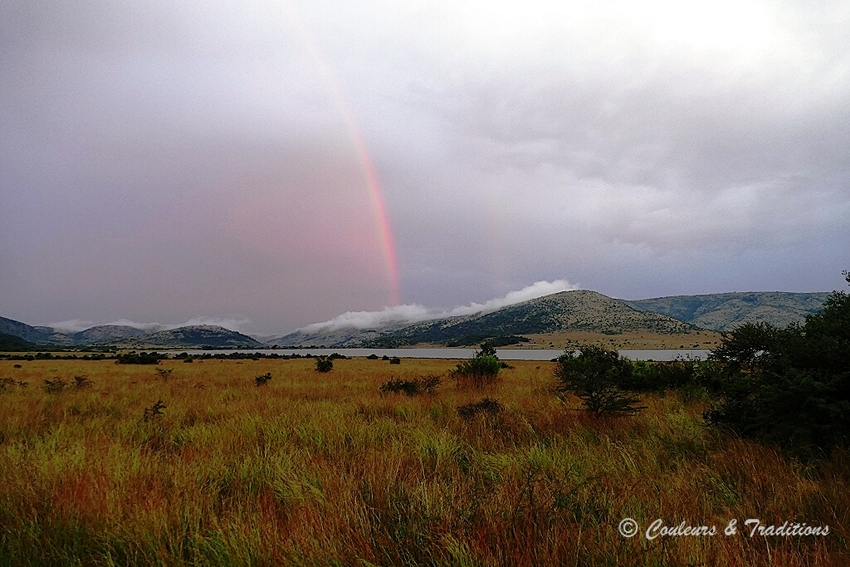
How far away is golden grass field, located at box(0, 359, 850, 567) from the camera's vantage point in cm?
297

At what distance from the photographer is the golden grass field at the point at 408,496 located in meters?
2.97

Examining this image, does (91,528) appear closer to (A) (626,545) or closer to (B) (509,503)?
(B) (509,503)

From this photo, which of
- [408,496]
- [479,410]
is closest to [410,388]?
[479,410]

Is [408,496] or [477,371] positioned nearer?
[408,496]

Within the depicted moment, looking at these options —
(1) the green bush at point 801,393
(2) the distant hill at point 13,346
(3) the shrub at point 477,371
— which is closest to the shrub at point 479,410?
(1) the green bush at point 801,393

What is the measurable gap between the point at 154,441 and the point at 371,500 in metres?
5.24

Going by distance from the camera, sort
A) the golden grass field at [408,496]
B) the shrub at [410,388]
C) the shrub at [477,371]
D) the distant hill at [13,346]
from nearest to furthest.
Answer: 1. the golden grass field at [408,496]
2. the shrub at [410,388]
3. the shrub at [477,371]
4. the distant hill at [13,346]

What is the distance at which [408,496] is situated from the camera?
390 centimetres

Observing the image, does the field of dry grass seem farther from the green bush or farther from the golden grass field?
the golden grass field

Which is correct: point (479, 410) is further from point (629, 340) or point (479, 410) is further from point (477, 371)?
point (629, 340)

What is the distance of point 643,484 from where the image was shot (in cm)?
445

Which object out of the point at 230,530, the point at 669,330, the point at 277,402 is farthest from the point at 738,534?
the point at 669,330

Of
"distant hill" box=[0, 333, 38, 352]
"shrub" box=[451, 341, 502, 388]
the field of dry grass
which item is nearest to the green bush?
"shrub" box=[451, 341, 502, 388]

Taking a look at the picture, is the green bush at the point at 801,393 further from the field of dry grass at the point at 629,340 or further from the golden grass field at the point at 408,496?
the field of dry grass at the point at 629,340
